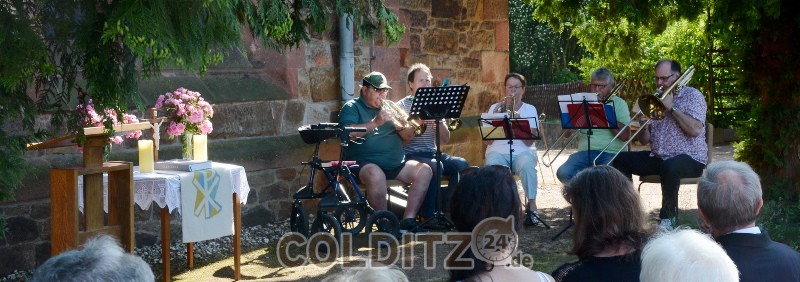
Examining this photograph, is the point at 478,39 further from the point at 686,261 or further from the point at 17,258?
the point at 686,261

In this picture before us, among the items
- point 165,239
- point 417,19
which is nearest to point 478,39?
point 417,19

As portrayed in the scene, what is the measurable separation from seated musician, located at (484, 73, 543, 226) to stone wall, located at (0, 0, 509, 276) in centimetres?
152

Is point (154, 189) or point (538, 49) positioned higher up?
point (538, 49)

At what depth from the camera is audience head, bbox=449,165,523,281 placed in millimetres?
3258

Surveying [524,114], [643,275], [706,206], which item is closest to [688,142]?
[524,114]

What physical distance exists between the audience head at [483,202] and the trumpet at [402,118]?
5.20 m

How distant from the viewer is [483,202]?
10.7 ft

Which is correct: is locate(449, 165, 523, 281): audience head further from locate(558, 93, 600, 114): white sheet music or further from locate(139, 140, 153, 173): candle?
locate(558, 93, 600, 114): white sheet music

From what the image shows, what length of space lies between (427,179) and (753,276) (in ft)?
16.9

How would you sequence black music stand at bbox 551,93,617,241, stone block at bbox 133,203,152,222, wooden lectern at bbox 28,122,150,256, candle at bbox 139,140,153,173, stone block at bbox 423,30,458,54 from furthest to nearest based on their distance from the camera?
stone block at bbox 423,30,458,54
black music stand at bbox 551,93,617,241
stone block at bbox 133,203,152,222
candle at bbox 139,140,153,173
wooden lectern at bbox 28,122,150,256

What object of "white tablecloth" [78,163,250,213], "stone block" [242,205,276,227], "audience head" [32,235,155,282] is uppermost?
"audience head" [32,235,155,282]

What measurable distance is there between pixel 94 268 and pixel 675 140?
685 cm

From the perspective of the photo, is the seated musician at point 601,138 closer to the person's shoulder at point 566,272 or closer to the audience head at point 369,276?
the person's shoulder at point 566,272

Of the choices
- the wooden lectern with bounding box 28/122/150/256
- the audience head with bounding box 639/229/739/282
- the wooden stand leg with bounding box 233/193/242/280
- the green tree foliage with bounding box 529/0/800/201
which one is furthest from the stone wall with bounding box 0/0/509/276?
the audience head with bounding box 639/229/739/282
